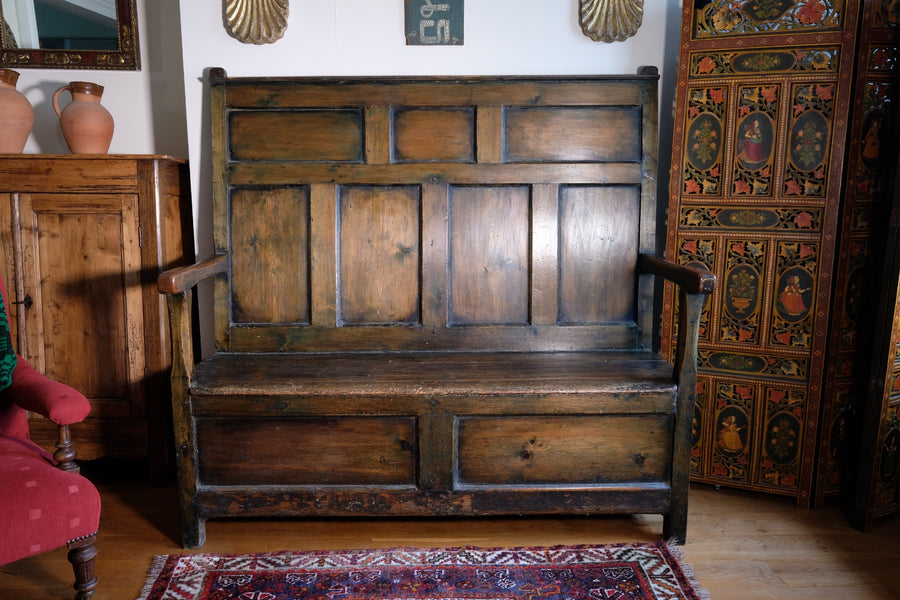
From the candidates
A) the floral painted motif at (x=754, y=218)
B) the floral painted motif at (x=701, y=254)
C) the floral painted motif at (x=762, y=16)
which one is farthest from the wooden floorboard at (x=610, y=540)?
the floral painted motif at (x=762, y=16)

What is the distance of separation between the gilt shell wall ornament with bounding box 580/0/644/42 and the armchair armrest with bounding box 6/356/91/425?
89.7 inches

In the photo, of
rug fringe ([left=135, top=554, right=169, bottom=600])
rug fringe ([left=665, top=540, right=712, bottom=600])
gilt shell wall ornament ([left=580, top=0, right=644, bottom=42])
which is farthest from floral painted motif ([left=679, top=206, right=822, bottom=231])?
rug fringe ([left=135, top=554, right=169, bottom=600])

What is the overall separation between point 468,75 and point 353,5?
1.81 feet

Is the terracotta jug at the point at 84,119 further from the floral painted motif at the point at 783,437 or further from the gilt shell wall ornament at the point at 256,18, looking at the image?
the floral painted motif at the point at 783,437

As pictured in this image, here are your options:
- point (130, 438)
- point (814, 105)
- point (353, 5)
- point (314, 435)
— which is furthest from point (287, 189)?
point (814, 105)

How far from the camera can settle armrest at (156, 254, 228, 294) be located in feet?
6.62

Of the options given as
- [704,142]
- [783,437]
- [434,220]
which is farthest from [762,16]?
[783,437]

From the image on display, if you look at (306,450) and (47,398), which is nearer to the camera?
(47,398)

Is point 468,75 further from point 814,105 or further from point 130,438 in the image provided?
point 130,438

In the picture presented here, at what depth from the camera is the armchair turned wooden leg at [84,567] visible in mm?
1829

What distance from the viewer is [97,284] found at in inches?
101

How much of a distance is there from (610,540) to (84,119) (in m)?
2.60

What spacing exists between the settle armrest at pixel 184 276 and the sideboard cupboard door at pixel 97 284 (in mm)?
311

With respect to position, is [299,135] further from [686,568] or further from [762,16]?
[686,568]
